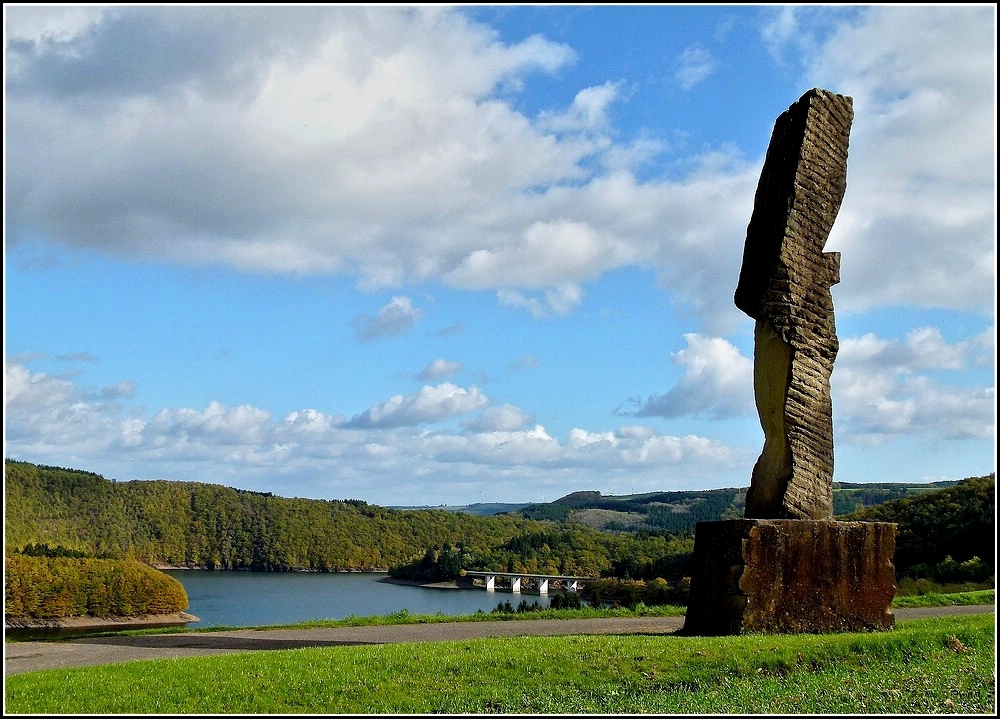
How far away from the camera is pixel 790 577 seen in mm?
11164

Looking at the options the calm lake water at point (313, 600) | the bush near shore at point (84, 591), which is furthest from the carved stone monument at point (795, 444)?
the bush near shore at point (84, 591)

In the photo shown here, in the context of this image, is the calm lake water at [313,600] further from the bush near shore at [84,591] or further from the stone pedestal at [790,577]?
the stone pedestal at [790,577]

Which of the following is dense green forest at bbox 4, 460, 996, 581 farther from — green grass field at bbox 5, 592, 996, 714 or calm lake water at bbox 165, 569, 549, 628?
green grass field at bbox 5, 592, 996, 714

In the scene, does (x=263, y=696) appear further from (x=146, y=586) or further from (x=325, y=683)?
(x=146, y=586)

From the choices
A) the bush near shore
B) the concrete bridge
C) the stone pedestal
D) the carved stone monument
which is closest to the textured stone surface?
the carved stone monument

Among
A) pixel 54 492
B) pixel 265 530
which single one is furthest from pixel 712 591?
pixel 54 492

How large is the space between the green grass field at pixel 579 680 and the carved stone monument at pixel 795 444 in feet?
4.57

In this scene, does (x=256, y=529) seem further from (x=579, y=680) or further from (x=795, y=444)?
(x=579, y=680)

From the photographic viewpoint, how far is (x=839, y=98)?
12688 mm

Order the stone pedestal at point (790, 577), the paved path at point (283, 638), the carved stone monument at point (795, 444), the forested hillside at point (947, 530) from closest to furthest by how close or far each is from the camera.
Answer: the stone pedestal at point (790, 577) → the carved stone monument at point (795, 444) → the paved path at point (283, 638) → the forested hillside at point (947, 530)

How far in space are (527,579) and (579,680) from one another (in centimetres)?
6858

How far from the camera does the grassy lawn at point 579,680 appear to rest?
7.73m

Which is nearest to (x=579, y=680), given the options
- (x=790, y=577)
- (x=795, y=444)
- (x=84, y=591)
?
(x=790, y=577)

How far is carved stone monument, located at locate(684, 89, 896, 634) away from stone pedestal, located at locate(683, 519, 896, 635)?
1cm
